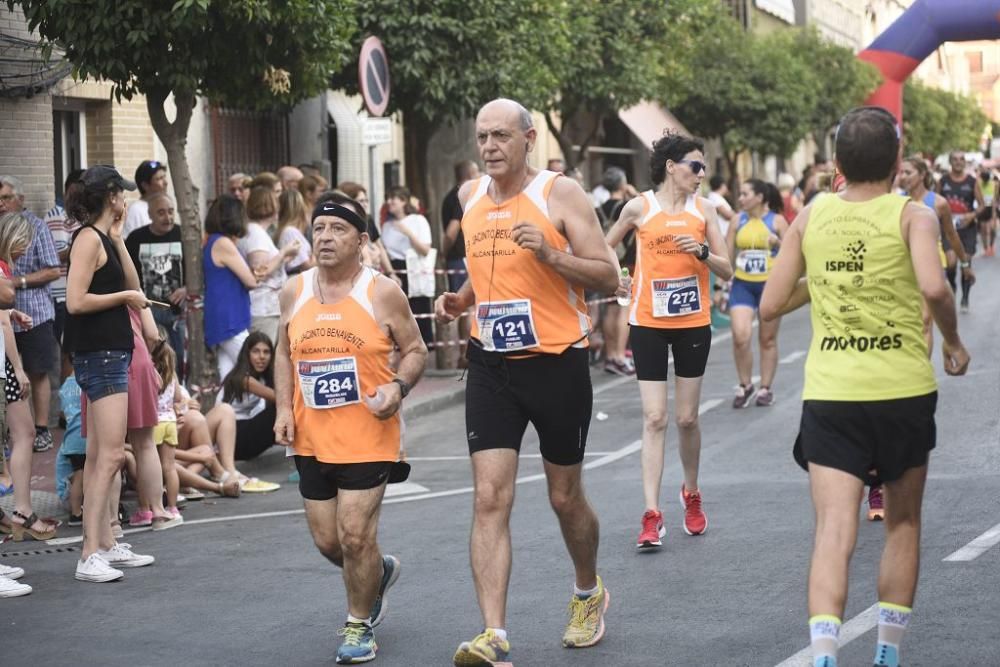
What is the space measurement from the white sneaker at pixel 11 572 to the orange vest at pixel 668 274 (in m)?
3.26

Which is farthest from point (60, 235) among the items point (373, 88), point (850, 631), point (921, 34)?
point (921, 34)

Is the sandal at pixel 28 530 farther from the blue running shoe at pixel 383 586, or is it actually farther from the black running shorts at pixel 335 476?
the black running shorts at pixel 335 476

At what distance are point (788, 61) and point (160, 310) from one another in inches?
1124

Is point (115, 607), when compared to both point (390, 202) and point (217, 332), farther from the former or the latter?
point (390, 202)

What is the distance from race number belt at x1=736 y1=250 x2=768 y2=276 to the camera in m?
14.3

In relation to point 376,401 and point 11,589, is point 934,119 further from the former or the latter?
point 376,401

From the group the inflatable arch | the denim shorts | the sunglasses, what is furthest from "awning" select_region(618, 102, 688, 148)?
the denim shorts

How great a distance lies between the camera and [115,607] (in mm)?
7742

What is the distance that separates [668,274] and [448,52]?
10.5 metres

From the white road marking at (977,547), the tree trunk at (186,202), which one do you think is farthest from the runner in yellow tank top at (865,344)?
the tree trunk at (186,202)

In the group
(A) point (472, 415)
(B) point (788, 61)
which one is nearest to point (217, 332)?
(A) point (472, 415)

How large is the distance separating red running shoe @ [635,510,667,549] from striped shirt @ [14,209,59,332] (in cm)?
543

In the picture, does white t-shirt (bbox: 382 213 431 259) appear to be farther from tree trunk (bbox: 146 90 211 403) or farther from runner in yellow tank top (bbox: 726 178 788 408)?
tree trunk (bbox: 146 90 211 403)

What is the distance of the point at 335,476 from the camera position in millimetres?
6516
